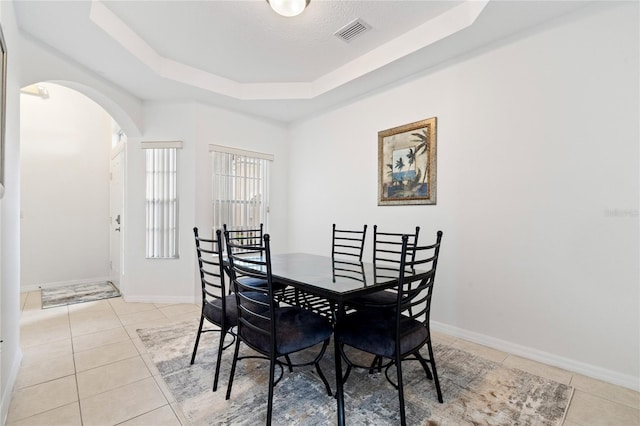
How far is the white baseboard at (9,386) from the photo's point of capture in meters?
1.57

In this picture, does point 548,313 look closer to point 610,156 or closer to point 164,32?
point 610,156

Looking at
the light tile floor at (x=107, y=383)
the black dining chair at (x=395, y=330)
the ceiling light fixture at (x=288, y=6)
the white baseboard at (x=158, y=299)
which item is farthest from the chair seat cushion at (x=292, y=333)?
the white baseboard at (x=158, y=299)

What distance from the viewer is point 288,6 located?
2154mm

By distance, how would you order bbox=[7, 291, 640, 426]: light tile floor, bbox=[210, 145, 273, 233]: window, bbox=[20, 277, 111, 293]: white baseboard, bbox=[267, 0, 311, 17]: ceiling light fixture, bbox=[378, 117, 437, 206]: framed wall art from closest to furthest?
bbox=[7, 291, 640, 426]: light tile floor
bbox=[267, 0, 311, 17]: ceiling light fixture
bbox=[378, 117, 437, 206]: framed wall art
bbox=[210, 145, 273, 233]: window
bbox=[20, 277, 111, 293]: white baseboard

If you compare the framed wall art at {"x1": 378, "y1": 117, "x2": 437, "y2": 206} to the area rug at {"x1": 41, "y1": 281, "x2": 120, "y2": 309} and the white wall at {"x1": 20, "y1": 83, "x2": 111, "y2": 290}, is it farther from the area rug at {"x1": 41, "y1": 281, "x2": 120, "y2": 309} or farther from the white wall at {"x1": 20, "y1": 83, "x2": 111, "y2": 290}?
the white wall at {"x1": 20, "y1": 83, "x2": 111, "y2": 290}

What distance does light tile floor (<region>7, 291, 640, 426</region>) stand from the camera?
1650 millimetres

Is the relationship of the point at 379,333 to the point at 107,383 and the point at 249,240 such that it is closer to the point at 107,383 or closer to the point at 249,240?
the point at 107,383

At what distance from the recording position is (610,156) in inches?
79.9

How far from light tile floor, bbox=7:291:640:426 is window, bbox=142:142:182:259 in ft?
3.32

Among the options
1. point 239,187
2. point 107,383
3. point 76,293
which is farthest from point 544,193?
point 76,293

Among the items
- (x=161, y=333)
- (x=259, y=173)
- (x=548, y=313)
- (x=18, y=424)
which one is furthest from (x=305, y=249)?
(x=18, y=424)

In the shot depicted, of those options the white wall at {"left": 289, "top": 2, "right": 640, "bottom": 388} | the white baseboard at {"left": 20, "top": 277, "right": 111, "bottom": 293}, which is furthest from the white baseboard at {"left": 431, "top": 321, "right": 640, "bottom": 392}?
the white baseboard at {"left": 20, "top": 277, "right": 111, "bottom": 293}

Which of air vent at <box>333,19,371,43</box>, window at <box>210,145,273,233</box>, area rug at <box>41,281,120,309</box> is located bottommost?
area rug at <box>41,281,120,309</box>

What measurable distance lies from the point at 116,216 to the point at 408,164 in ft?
14.4
